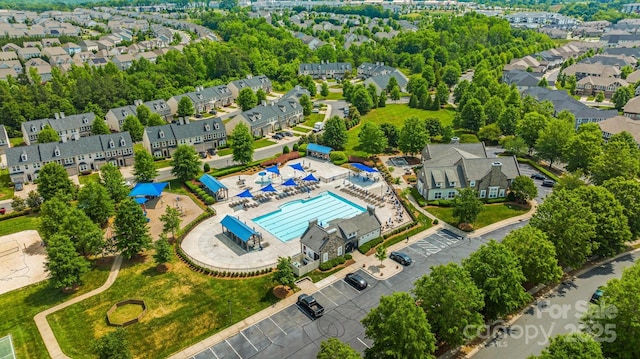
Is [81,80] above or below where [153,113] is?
above

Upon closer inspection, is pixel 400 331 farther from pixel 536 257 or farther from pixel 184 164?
pixel 184 164

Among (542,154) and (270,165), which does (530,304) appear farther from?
(270,165)

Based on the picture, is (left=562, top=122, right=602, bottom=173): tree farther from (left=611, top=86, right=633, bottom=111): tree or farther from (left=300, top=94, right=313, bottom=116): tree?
(left=300, top=94, right=313, bottom=116): tree

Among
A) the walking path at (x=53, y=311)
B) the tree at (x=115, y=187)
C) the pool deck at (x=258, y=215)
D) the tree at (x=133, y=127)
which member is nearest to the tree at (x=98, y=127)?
the tree at (x=133, y=127)

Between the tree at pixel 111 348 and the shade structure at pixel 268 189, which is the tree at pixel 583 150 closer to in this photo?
the shade structure at pixel 268 189

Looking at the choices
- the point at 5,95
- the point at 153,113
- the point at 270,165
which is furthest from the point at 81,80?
the point at 270,165

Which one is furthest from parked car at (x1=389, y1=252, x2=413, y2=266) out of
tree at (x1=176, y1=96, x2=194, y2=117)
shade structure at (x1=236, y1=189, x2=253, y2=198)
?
tree at (x1=176, y1=96, x2=194, y2=117)

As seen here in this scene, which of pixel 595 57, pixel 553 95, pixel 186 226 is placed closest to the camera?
pixel 186 226
